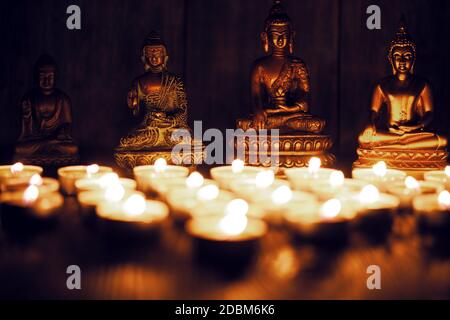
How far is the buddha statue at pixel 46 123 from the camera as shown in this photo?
2.41 meters

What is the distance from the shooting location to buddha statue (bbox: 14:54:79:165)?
7.91ft

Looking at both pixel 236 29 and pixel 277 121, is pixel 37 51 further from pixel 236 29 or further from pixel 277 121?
pixel 277 121

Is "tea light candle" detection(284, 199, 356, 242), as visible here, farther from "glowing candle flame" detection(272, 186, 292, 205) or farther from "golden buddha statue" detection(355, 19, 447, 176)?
"golden buddha statue" detection(355, 19, 447, 176)

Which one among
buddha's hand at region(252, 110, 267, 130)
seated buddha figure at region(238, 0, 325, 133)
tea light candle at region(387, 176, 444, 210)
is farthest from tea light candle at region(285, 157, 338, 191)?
seated buddha figure at region(238, 0, 325, 133)

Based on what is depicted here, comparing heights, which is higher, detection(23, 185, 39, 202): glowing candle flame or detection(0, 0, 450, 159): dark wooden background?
detection(0, 0, 450, 159): dark wooden background

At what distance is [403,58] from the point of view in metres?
2.53

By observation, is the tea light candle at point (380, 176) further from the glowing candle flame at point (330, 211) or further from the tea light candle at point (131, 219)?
the tea light candle at point (131, 219)

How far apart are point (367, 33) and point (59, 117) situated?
5.50ft

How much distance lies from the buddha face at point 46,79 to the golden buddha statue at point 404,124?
142 cm

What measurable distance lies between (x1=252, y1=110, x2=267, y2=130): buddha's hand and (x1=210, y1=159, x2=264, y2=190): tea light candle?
41 cm

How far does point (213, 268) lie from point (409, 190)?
825 millimetres

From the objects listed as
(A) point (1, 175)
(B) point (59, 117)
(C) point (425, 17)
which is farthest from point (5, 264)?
(C) point (425, 17)

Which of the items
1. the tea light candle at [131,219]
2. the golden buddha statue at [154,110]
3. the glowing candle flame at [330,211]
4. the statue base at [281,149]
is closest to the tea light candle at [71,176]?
the golden buddha statue at [154,110]

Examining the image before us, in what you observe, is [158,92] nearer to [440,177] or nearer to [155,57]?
[155,57]
